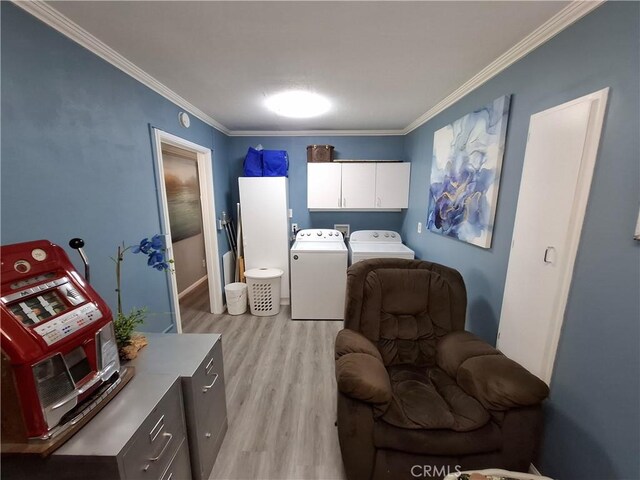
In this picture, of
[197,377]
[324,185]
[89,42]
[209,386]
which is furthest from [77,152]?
[324,185]

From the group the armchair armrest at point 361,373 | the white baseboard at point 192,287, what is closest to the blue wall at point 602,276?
the armchair armrest at point 361,373

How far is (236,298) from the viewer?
3160 millimetres

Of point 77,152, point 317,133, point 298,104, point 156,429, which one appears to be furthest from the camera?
point 317,133

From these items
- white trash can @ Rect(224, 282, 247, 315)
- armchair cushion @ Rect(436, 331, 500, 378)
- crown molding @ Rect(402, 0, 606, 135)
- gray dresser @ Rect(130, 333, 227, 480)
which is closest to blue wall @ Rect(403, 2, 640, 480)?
crown molding @ Rect(402, 0, 606, 135)

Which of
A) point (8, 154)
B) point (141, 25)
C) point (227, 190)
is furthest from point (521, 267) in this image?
point (227, 190)

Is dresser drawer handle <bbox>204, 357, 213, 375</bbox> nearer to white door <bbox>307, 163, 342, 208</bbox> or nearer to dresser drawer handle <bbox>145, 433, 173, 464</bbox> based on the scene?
dresser drawer handle <bbox>145, 433, 173, 464</bbox>

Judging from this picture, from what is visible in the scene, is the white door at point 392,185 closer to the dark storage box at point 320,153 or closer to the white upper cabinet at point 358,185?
the white upper cabinet at point 358,185

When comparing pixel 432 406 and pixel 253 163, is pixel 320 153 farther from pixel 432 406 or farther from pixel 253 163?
pixel 432 406

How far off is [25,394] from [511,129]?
8.08ft

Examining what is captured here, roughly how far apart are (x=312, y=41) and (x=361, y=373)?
1.75m

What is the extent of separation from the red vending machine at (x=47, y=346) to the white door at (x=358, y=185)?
278cm

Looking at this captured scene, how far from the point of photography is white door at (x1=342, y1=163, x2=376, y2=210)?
3271 millimetres

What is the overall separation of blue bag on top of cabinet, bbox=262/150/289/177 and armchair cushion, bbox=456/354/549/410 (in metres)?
2.81

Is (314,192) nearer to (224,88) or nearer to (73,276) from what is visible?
(224,88)
